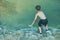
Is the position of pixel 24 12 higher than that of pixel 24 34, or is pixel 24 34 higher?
pixel 24 12

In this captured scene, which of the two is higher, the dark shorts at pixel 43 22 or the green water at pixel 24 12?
the green water at pixel 24 12

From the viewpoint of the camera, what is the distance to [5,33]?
3.40 meters

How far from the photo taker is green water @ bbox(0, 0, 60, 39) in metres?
3.41

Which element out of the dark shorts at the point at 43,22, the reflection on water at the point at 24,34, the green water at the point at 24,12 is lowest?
the reflection on water at the point at 24,34

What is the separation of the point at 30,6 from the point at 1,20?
285mm

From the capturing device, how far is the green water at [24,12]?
341 centimetres

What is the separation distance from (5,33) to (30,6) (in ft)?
1.07

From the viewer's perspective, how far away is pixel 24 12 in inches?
134

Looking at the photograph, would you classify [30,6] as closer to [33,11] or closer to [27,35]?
[33,11]

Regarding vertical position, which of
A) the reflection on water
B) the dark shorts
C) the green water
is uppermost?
→ the green water

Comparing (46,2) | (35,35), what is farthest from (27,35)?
(46,2)

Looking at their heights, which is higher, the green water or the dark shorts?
the green water

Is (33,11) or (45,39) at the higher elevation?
(33,11)

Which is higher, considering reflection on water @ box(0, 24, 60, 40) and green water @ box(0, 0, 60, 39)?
green water @ box(0, 0, 60, 39)
